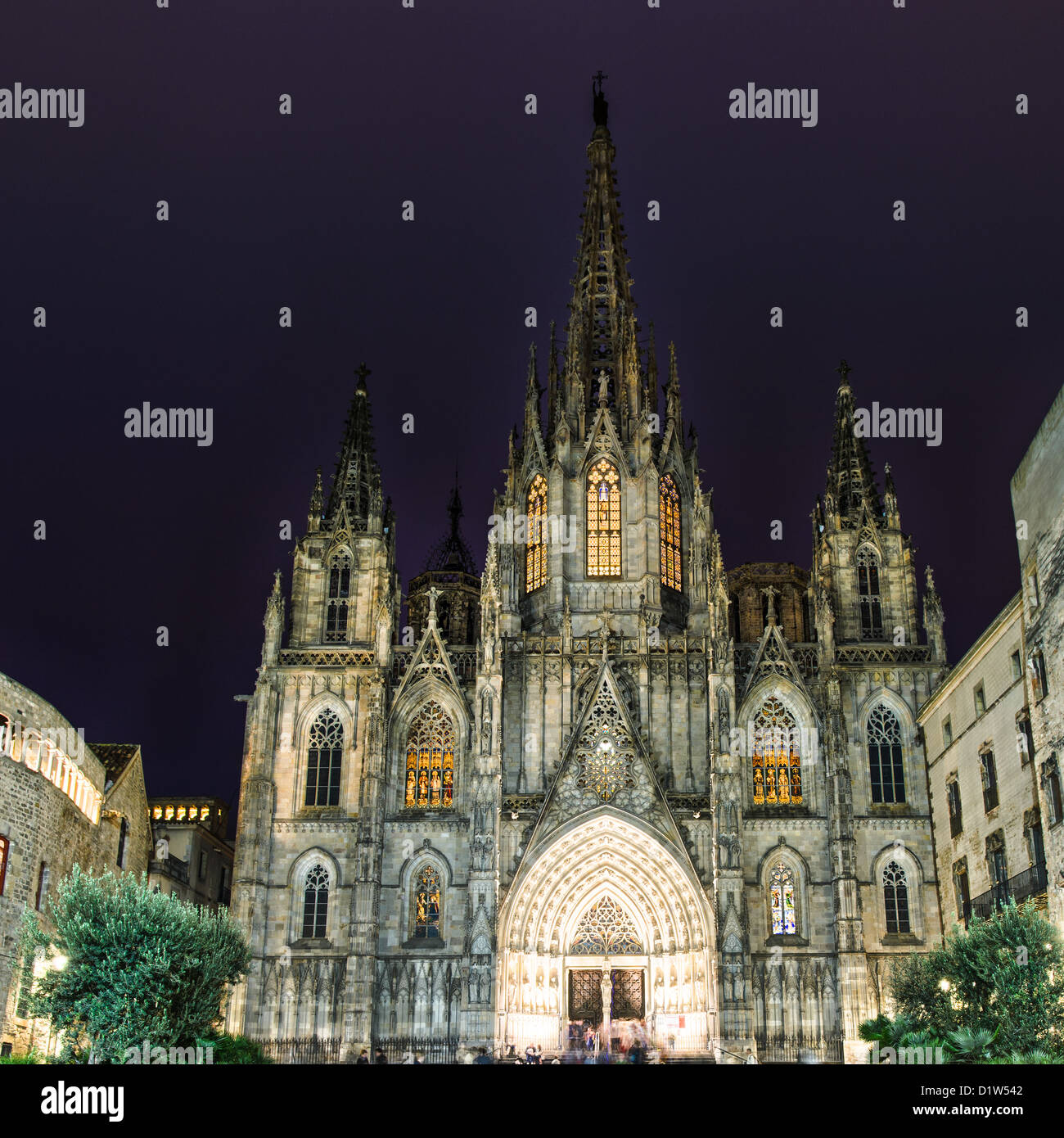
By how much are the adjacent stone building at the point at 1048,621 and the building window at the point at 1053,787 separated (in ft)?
0.07

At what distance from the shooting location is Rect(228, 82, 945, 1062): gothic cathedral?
1778 inches

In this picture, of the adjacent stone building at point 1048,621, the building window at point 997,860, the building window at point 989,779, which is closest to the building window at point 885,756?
the building window at point 989,779

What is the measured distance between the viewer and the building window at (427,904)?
47125 millimetres

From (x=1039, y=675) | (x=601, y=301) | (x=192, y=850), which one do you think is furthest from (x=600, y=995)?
(x=601, y=301)

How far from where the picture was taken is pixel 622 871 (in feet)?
155

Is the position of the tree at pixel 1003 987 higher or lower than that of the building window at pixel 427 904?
lower

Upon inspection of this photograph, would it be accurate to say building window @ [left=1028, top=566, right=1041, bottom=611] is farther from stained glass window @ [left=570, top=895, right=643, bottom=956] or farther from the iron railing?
stained glass window @ [left=570, top=895, right=643, bottom=956]

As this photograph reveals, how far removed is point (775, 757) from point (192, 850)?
89.3 feet

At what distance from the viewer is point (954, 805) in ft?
147

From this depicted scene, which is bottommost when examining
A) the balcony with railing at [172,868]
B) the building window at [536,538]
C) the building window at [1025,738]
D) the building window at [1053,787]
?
the building window at [1053,787]

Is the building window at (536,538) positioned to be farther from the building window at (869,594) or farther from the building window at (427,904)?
the building window at (869,594)

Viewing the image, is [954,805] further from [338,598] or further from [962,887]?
[338,598]

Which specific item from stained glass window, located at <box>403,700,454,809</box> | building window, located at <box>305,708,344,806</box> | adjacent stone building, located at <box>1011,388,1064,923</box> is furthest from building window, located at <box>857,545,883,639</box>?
building window, located at <box>305,708,344,806</box>

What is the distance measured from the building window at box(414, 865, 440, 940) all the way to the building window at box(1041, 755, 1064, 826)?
2274cm
